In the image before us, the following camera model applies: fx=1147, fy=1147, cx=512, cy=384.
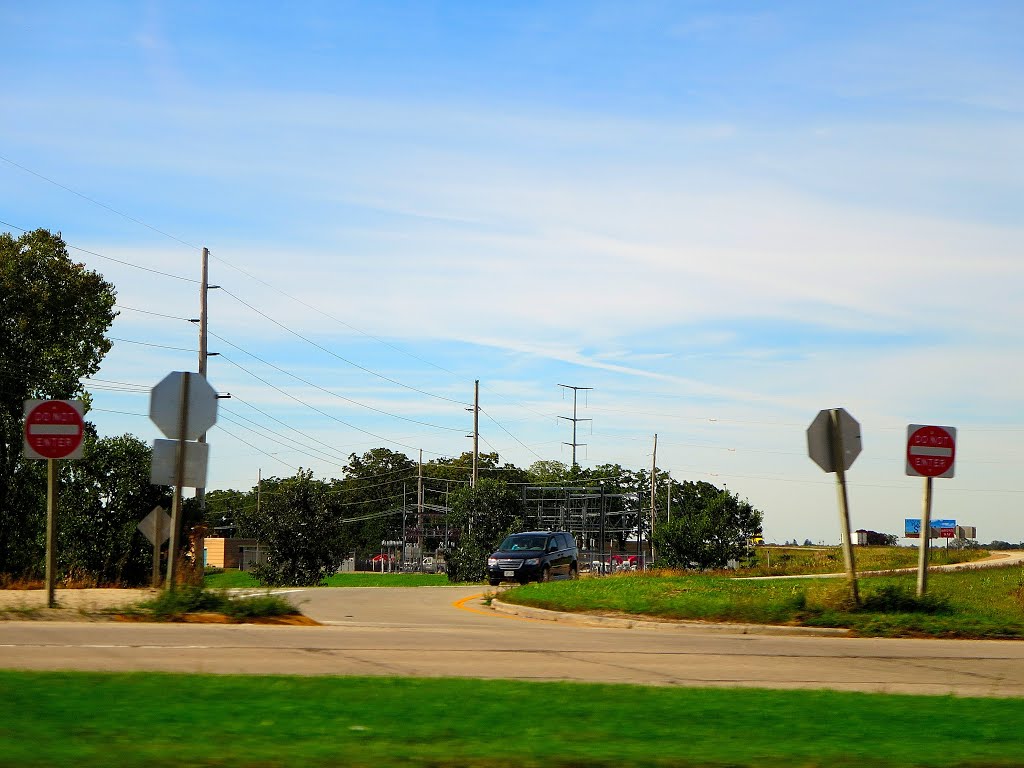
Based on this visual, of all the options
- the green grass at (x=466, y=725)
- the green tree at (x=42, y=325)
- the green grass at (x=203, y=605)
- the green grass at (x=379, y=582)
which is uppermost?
the green tree at (x=42, y=325)

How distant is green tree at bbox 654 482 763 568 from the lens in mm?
61906

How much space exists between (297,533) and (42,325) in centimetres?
1344

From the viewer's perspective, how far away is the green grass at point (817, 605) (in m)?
17.2

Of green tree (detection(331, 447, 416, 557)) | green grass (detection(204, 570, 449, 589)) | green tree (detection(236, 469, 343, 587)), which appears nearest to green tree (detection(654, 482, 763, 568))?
green grass (detection(204, 570, 449, 589))

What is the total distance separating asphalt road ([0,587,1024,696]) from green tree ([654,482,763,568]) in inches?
1760

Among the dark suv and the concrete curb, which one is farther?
the dark suv

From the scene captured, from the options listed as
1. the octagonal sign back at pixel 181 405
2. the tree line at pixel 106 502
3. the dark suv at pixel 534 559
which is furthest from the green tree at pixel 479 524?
the octagonal sign back at pixel 181 405

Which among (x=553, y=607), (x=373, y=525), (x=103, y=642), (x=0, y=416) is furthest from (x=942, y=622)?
(x=373, y=525)

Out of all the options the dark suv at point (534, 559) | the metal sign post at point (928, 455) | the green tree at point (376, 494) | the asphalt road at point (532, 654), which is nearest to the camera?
the asphalt road at point (532, 654)

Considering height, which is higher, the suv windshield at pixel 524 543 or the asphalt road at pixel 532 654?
the suv windshield at pixel 524 543

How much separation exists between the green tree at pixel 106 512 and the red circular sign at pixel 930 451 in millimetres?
21781

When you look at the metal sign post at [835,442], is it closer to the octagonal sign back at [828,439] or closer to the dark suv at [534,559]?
the octagonal sign back at [828,439]

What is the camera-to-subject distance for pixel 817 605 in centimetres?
1847

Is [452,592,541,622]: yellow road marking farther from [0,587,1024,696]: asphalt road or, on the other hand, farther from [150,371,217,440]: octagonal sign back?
[150,371,217,440]: octagonal sign back
